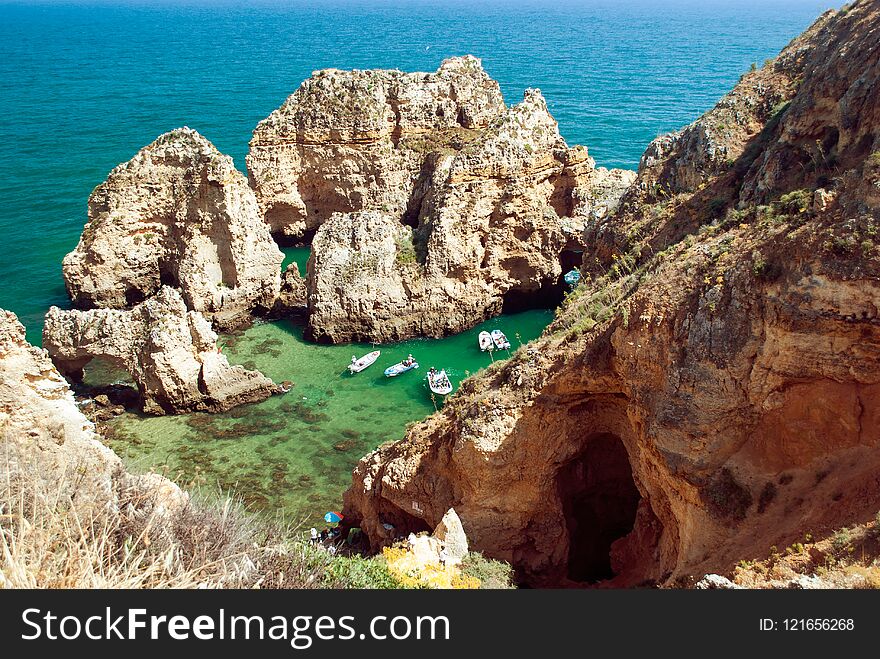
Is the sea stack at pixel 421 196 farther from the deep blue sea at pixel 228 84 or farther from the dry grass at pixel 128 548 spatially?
the dry grass at pixel 128 548

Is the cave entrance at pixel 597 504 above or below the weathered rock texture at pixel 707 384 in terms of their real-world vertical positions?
below

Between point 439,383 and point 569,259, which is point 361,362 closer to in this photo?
point 439,383

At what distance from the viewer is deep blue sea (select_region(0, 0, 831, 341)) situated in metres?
52.2

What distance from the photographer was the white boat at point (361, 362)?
32.3 metres

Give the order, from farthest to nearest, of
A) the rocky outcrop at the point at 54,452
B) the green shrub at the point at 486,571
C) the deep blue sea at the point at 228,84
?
the deep blue sea at the point at 228,84 < the green shrub at the point at 486,571 < the rocky outcrop at the point at 54,452

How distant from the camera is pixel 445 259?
34.9 meters

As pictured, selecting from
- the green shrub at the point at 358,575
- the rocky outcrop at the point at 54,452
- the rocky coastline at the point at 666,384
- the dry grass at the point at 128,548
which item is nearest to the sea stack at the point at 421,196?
the rocky coastline at the point at 666,384

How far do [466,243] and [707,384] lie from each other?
23.5 metres

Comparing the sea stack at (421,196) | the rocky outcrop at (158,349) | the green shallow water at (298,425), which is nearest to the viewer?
the green shallow water at (298,425)

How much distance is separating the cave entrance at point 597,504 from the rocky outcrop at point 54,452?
30.4ft

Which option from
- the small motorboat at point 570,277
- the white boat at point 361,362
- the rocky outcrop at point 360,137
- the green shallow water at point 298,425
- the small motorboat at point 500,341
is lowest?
the green shallow water at point 298,425

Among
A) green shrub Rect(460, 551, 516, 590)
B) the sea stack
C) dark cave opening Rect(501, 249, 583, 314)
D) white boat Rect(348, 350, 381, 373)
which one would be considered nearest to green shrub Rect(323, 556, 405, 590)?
green shrub Rect(460, 551, 516, 590)

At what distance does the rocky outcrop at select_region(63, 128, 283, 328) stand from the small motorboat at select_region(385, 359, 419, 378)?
8.94m

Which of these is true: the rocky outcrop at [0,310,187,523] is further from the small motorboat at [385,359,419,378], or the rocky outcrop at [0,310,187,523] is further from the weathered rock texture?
the small motorboat at [385,359,419,378]
